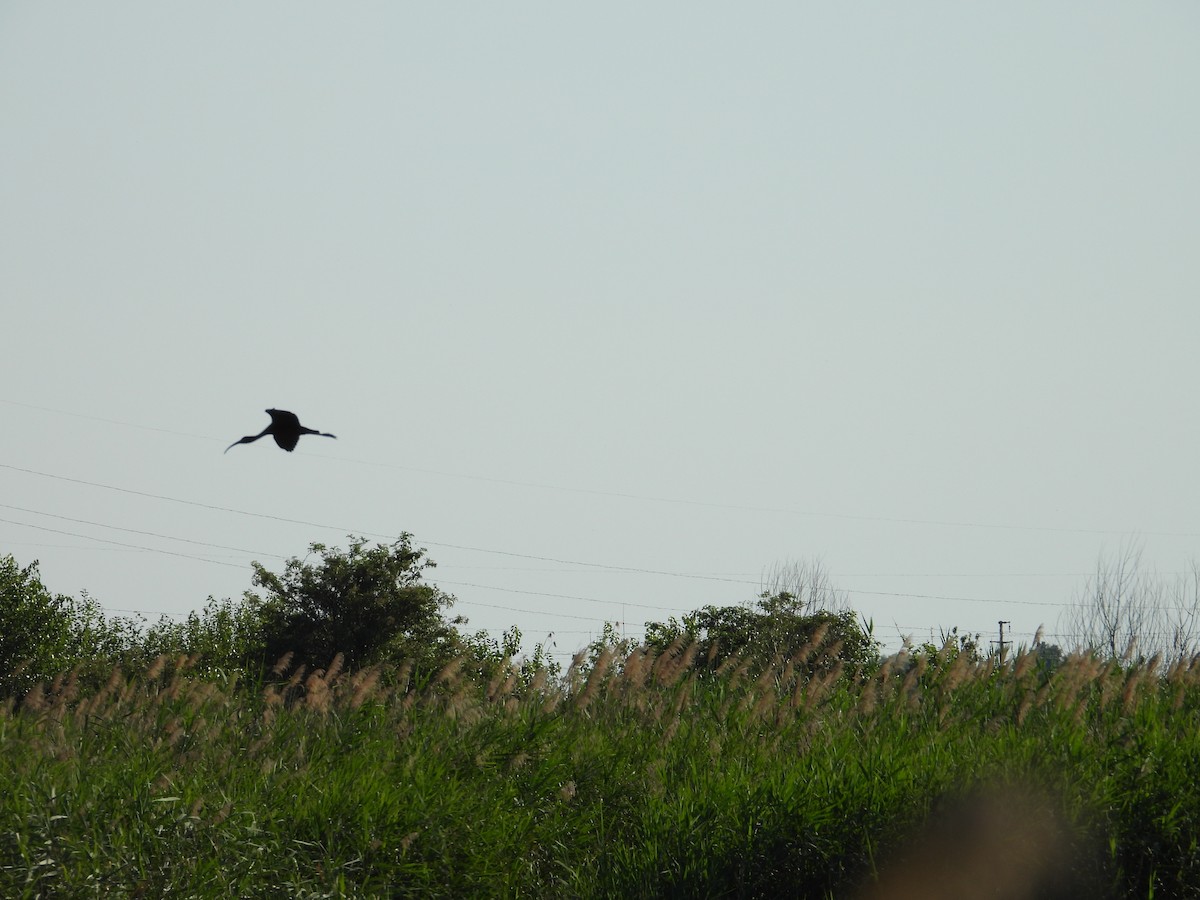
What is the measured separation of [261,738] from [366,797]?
1507 millimetres

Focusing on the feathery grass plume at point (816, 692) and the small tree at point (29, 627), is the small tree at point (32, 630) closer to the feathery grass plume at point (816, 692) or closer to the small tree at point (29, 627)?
the small tree at point (29, 627)

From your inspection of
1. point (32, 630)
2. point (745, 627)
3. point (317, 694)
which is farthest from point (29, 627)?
point (317, 694)

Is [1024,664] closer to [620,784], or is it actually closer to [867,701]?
[867,701]

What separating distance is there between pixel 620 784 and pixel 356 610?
3045 centimetres

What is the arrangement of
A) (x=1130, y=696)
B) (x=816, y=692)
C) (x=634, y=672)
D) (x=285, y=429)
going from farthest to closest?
(x=634, y=672), (x=816, y=692), (x=1130, y=696), (x=285, y=429)

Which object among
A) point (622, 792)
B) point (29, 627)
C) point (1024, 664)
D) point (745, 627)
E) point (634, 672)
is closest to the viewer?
point (622, 792)

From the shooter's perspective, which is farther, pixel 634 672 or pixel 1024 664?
pixel 634 672

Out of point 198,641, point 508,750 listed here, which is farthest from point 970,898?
point 198,641

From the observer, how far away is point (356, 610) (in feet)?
124

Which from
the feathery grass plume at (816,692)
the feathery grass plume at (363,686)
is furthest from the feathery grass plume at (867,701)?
the feathery grass plume at (363,686)

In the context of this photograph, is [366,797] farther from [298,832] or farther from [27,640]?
[27,640]

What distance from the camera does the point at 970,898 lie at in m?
6.74

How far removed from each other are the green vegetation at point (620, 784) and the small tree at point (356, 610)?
27.8 m

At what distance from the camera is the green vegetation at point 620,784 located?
6.91m
